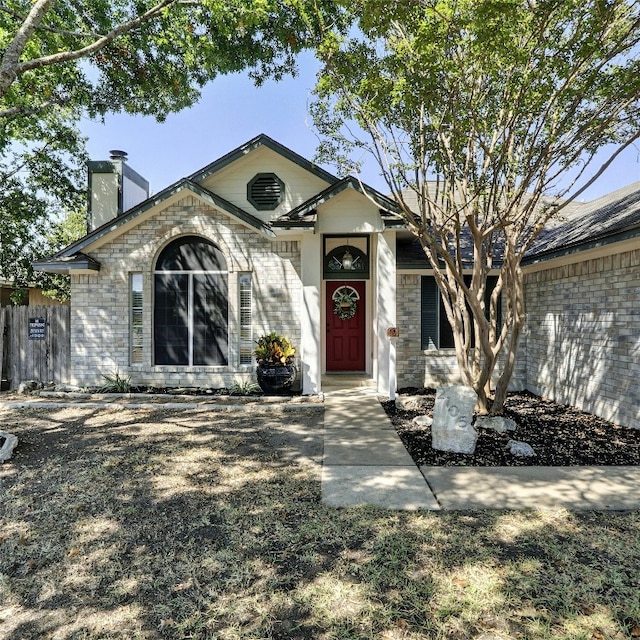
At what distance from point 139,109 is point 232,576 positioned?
12004mm

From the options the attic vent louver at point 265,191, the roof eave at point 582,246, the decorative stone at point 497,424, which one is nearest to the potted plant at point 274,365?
the attic vent louver at point 265,191

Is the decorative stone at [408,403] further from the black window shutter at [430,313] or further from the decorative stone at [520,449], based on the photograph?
the decorative stone at [520,449]

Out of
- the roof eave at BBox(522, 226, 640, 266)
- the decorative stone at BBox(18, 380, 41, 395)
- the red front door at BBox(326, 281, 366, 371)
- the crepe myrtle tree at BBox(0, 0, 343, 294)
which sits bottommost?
the decorative stone at BBox(18, 380, 41, 395)

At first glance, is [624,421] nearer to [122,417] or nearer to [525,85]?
[525,85]

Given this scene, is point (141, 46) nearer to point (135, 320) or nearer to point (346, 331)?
point (135, 320)

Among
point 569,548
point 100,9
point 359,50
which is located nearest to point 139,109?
point 100,9

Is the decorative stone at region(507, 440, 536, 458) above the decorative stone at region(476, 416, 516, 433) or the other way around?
the other way around

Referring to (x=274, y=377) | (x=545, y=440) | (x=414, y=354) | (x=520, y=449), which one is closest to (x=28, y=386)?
(x=274, y=377)

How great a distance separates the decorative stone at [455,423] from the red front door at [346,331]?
16.4 ft

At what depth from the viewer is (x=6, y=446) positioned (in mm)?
5398

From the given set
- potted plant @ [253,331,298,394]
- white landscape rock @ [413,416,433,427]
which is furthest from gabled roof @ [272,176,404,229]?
white landscape rock @ [413,416,433,427]

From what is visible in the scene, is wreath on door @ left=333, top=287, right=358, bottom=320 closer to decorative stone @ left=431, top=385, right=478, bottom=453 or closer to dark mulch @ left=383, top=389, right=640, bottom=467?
dark mulch @ left=383, top=389, right=640, bottom=467

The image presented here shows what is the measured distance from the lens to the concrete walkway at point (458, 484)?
397cm

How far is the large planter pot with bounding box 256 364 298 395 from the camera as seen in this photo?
28.6 ft
